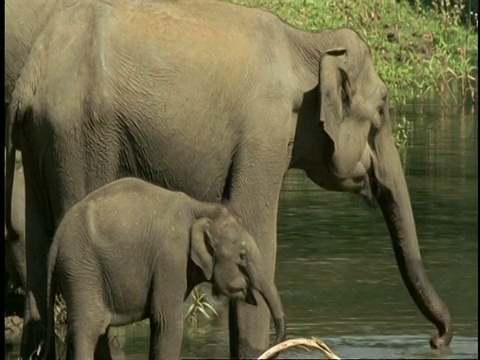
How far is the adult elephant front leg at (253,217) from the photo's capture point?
10.3 m

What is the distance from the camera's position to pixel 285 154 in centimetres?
1042

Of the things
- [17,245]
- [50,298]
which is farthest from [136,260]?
[17,245]

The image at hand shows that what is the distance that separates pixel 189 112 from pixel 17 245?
5.12ft

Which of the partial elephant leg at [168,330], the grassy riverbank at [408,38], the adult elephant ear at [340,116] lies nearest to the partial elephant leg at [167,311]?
the partial elephant leg at [168,330]

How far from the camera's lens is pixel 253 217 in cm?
1035

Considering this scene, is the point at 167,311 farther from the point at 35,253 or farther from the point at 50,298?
the point at 35,253

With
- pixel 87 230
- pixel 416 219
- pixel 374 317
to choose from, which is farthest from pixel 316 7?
pixel 87 230

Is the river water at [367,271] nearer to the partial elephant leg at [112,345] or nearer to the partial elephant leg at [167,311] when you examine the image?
the partial elephant leg at [112,345]

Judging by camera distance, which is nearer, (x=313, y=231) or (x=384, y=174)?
(x=384, y=174)

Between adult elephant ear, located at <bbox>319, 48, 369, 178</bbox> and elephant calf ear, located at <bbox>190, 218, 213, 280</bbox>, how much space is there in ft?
3.91

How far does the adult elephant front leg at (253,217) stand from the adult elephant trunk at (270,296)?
64cm

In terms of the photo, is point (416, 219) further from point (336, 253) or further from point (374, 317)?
point (374, 317)

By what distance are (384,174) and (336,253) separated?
2820mm

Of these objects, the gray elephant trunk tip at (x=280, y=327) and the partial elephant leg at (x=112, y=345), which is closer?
the gray elephant trunk tip at (x=280, y=327)
